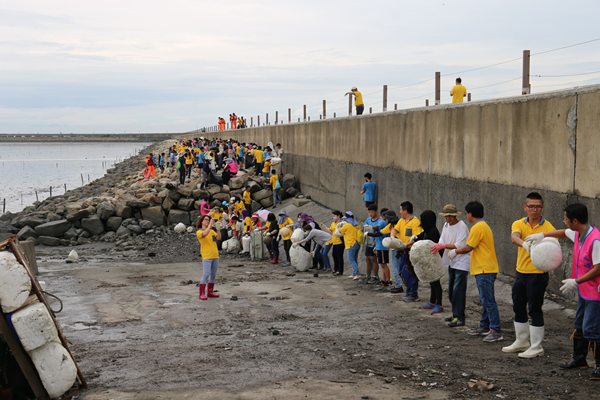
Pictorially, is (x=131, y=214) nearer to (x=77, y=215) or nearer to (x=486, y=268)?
(x=77, y=215)

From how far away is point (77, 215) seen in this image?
2262 cm

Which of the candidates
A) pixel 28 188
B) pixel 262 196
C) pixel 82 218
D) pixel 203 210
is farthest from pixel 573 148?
pixel 28 188

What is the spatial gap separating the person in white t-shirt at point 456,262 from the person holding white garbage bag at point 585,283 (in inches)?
73.3

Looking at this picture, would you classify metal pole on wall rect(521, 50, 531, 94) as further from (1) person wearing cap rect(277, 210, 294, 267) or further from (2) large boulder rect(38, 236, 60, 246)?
(2) large boulder rect(38, 236, 60, 246)

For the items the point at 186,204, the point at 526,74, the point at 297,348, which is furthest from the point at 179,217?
the point at 297,348

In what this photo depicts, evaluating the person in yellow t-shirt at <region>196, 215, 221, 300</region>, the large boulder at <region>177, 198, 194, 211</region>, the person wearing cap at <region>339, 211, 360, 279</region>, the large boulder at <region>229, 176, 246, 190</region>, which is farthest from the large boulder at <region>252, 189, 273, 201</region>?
the person in yellow t-shirt at <region>196, 215, 221, 300</region>

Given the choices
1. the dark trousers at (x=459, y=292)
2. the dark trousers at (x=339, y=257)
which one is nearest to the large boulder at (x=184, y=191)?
the dark trousers at (x=339, y=257)

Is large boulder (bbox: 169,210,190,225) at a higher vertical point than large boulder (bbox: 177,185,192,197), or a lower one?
lower

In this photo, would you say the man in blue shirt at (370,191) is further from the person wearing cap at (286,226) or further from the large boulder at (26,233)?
the large boulder at (26,233)

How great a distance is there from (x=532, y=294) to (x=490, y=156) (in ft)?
14.2

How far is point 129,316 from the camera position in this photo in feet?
29.9

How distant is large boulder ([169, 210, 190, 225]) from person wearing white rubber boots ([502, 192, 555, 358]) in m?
18.4

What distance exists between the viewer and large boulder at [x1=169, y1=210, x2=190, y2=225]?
23.2m

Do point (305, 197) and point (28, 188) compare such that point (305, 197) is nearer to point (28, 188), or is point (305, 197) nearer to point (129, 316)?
point (129, 316)
